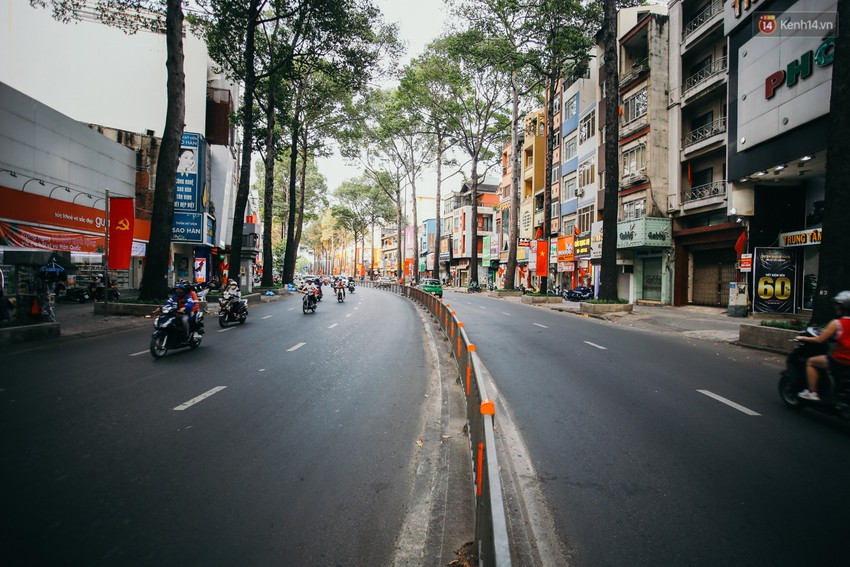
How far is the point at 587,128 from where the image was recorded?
3666 cm

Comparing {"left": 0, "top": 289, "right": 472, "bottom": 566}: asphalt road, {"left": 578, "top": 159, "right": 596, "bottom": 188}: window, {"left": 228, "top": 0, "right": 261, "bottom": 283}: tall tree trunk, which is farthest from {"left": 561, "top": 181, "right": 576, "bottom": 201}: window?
{"left": 0, "top": 289, "right": 472, "bottom": 566}: asphalt road

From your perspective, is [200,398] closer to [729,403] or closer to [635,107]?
[729,403]

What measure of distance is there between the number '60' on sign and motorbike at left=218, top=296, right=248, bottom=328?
20.5 metres

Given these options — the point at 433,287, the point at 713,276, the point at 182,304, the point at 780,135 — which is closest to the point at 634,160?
the point at 713,276

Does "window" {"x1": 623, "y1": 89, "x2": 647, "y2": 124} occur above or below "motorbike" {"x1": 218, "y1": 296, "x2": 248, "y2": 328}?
above

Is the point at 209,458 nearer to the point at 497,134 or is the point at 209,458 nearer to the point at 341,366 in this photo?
the point at 341,366

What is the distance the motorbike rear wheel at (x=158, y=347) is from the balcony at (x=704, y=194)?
25.1 meters

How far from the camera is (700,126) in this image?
83.4 ft

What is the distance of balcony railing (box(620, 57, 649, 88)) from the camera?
2823cm

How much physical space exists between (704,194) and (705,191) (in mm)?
171

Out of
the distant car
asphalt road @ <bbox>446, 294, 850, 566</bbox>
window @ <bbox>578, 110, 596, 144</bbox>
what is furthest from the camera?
the distant car

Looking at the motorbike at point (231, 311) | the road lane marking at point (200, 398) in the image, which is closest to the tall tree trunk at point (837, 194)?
the road lane marking at point (200, 398)

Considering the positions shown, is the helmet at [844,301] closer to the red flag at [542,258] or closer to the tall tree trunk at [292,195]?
the red flag at [542,258]

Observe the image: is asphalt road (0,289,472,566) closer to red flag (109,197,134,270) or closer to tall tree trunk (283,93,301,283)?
red flag (109,197,134,270)
